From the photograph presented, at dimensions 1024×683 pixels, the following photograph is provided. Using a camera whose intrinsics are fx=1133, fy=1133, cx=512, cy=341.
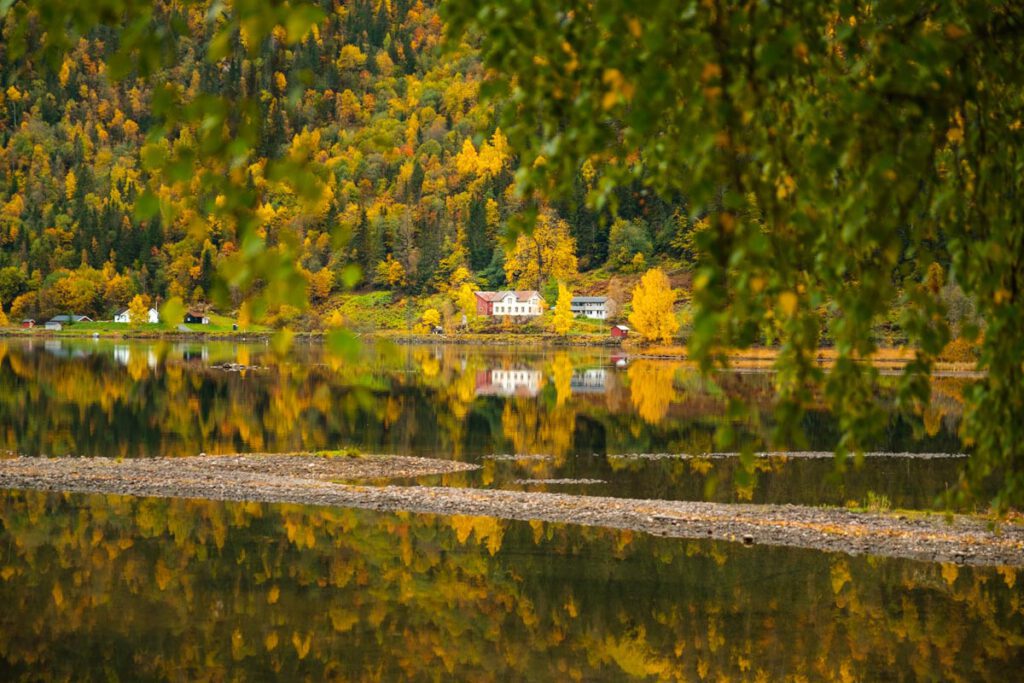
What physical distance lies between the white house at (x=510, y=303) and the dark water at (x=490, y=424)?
96.4 metres

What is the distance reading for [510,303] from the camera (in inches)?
7697

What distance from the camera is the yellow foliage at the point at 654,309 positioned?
467ft

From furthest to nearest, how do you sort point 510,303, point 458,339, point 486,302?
point 486,302 → point 510,303 → point 458,339

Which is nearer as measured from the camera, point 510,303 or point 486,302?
point 510,303

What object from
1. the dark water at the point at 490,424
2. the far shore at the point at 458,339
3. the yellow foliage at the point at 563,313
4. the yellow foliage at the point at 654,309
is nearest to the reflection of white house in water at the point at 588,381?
the dark water at the point at 490,424

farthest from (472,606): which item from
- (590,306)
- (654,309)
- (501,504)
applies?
(590,306)

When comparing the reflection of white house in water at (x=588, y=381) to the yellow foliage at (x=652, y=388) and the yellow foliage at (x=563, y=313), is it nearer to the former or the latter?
the yellow foliage at (x=652, y=388)

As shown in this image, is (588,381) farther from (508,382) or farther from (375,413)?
(375,413)

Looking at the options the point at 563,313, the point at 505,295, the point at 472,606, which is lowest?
the point at 472,606

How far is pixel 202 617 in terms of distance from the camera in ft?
66.7

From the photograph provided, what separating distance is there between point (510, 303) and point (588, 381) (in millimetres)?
108605

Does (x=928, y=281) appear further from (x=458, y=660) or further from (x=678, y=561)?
(x=678, y=561)

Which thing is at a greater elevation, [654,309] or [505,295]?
[505,295]

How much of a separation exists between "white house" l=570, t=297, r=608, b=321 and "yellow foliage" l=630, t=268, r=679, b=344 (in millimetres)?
38096
